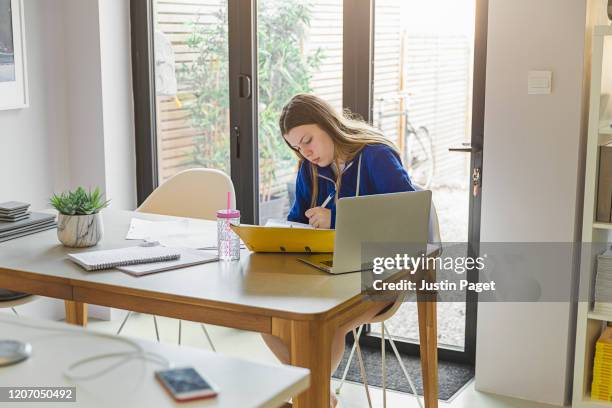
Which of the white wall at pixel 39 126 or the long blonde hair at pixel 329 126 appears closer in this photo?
the long blonde hair at pixel 329 126

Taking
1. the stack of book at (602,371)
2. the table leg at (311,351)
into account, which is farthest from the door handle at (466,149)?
the table leg at (311,351)

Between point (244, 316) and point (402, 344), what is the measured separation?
73.1 inches

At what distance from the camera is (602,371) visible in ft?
10.2

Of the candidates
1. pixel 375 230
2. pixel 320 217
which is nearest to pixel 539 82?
pixel 320 217

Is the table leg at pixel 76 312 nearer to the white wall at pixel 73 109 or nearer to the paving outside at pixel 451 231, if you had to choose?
the white wall at pixel 73 109

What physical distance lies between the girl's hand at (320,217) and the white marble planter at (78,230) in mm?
690

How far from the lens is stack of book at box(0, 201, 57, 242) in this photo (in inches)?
113

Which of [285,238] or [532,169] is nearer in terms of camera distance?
[285,238]

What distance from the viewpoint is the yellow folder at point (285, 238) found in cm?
252

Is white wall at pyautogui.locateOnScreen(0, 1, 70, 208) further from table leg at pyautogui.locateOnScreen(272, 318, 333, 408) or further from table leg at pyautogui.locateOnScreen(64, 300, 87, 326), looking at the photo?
table leg at pyautogui.locateOnScreen(272, 318, 333, 408)

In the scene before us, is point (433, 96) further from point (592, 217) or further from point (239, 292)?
point (239, 292)

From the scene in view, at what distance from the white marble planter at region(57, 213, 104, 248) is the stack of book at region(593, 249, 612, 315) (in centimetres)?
177

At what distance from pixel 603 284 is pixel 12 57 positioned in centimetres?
274

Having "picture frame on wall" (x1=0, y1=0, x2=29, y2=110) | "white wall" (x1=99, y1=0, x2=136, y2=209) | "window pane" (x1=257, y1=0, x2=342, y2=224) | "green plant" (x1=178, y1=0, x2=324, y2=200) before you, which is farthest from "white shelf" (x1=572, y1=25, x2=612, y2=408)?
"picture frame on wall" (x1=0, y1=0, x2=29, y2=110)
